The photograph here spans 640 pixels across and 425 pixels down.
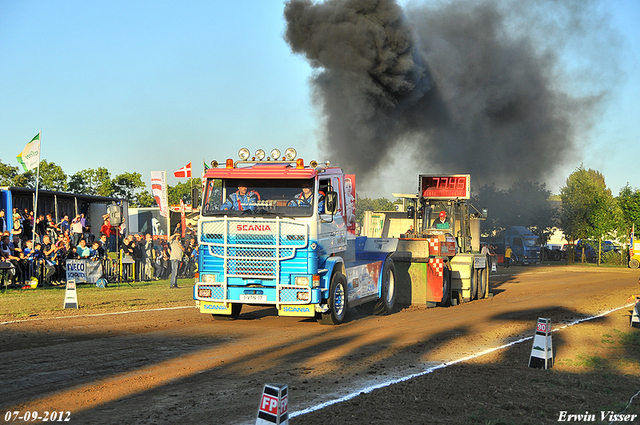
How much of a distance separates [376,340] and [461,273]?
740 cm

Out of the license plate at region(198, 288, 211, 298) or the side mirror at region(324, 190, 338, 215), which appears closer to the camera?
the license plate at region(198, 288, 211, 298)

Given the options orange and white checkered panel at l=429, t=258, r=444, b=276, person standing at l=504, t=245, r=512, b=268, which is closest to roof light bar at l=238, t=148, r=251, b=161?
orange and white checkered panel at l=429, t=258, r=444, b=276

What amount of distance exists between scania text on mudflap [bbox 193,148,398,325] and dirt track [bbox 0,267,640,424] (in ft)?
2.12

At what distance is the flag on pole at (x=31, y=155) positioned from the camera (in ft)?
68.1

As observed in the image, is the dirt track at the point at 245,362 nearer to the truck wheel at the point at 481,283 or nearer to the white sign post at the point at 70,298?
the white sign post at the point at 70,298

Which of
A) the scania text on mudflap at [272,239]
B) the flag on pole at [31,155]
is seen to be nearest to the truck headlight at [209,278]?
the scania text on mudflap at [272,239]

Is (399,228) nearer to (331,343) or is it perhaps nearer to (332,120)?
(332,120)

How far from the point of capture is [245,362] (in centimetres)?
803

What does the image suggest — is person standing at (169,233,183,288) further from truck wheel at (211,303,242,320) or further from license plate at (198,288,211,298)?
license plate at (198,288,211,298)

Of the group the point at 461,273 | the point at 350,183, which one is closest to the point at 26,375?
the point at 350,183

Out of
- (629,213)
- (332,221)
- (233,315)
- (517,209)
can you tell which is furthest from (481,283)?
(517,209)

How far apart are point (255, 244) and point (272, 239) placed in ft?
1.09

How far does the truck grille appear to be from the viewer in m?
10.7

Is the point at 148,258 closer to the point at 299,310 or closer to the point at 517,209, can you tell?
the point at 299,310
